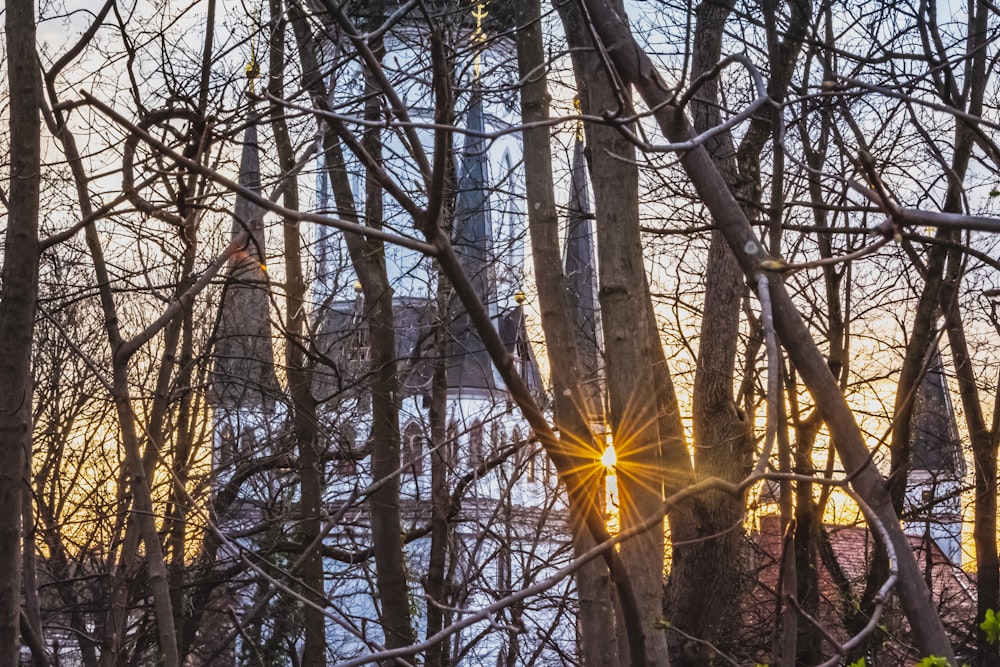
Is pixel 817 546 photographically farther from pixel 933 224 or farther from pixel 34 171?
pixel 933 224

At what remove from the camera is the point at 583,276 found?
40.1 feet

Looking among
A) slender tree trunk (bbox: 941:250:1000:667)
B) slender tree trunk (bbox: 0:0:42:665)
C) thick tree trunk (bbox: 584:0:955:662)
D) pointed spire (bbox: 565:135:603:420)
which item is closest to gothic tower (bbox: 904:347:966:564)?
slender tree trunk (bbox: 941:250:1000:667)

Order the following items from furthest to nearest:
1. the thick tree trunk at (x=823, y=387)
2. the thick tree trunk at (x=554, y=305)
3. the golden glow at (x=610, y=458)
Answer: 1. the thick tree trunk at (x=554, y=305)
2. the golden glow at (x=610, y=458)
3. the thick tree trunk at (x=823, y=387)

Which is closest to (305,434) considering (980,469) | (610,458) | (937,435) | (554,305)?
(554,305)

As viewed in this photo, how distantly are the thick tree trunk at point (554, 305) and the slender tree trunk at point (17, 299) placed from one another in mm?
2538

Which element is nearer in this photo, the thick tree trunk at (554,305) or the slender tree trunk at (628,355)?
the slender tree trunk at (628,355)

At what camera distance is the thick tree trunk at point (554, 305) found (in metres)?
5.70

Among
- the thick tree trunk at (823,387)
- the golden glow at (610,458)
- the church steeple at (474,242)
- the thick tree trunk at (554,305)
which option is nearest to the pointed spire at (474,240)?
the church steeple at (474,242)

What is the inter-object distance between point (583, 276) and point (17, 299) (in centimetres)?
894

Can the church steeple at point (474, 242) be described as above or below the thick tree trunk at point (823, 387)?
above

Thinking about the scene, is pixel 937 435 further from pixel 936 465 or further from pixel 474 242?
pixel 474 242

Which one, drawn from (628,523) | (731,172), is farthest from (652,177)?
(628,523)

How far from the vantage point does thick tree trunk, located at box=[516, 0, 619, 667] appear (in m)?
5.70

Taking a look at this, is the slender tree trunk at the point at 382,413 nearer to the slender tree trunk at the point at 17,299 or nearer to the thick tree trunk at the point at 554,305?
the thick tree trunk at the point at 554,305
